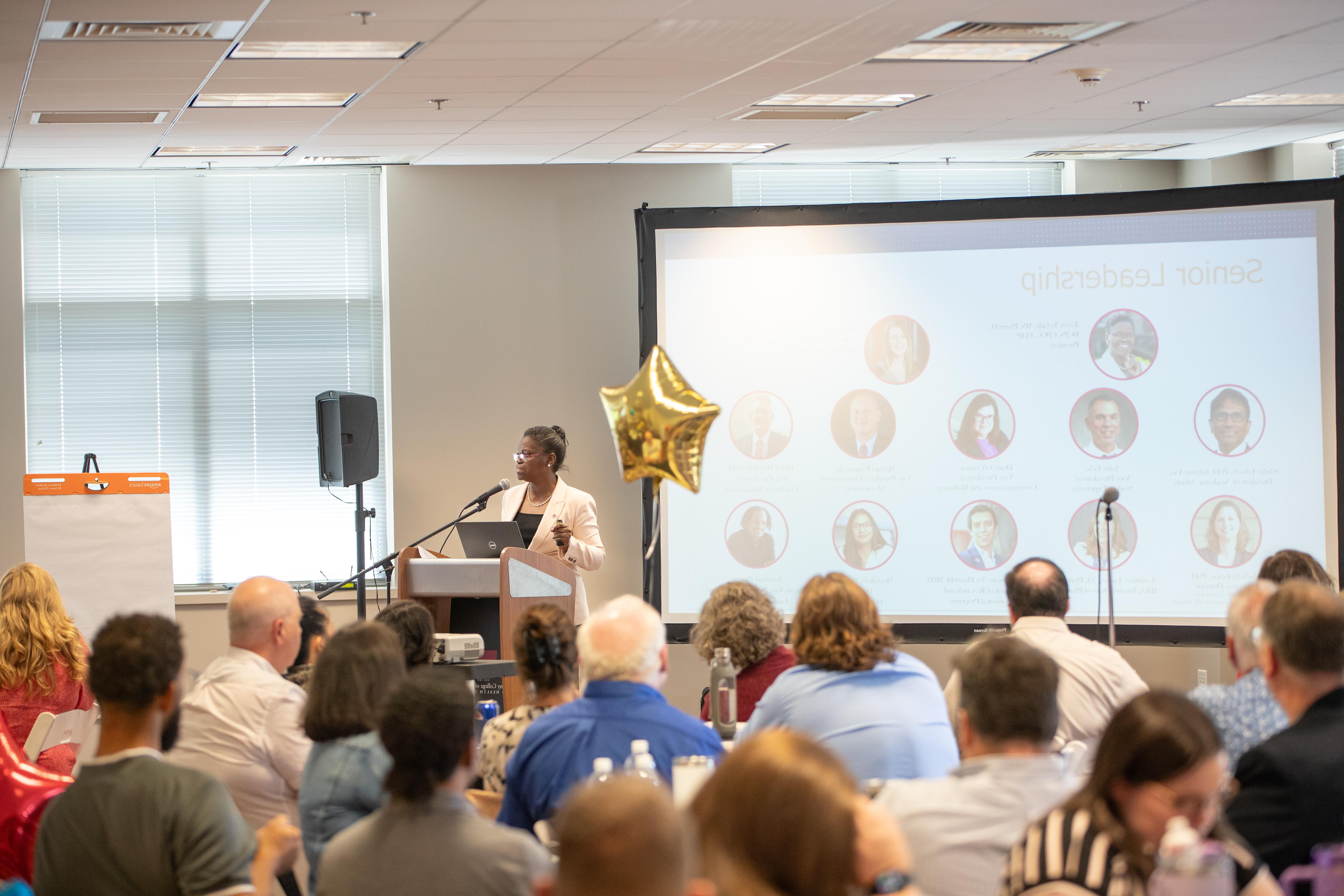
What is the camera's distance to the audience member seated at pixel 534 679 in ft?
10.1

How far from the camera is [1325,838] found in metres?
2.37

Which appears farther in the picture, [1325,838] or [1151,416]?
[1151,416]

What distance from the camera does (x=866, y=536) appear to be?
6645 millimetres

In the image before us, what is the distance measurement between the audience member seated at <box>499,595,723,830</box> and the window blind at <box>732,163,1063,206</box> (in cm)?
556

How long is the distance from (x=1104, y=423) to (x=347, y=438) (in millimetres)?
4105

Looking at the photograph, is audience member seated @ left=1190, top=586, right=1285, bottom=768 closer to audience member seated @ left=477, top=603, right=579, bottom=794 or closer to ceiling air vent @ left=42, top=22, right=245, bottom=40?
audience member seated @ left=477, top=603, right=579, bottom=794

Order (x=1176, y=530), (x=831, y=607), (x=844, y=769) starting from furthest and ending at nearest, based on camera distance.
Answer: (x=1176, y=530) < (x=831, y=607) < (x=844, y=769)

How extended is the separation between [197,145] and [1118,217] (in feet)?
16.1

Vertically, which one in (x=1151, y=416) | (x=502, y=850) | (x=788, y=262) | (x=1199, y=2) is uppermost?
(x=1199, y=2)

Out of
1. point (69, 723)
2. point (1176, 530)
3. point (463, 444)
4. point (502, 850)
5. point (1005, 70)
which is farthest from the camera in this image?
point (463, 444)

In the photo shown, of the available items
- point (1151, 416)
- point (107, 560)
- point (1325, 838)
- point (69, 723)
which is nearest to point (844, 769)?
point (1325, 838)

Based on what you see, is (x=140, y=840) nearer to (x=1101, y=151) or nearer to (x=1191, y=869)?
(x=1191, y=869)

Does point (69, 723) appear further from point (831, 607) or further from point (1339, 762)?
point (1339, 762)

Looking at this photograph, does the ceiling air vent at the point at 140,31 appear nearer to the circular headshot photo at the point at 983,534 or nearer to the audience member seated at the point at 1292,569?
the audience member seated at the point at 1292,569
